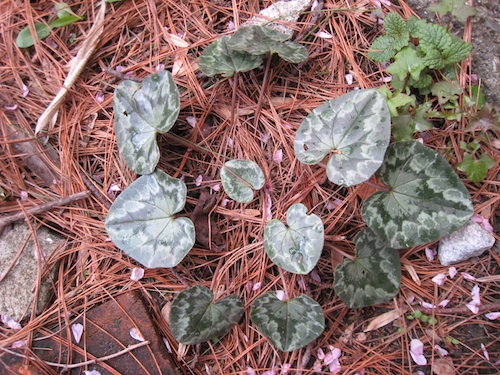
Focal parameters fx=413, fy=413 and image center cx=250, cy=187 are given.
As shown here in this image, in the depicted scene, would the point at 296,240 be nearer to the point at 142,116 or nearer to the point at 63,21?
the point at 142,116

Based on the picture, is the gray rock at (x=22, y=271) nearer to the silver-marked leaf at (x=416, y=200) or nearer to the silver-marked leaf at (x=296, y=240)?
the silver-marked leaf at (x=296, y=240)

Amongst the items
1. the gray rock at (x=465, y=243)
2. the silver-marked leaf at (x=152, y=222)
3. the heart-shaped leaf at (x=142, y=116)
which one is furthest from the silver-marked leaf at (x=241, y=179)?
the gray rock at (x=465, y=243)

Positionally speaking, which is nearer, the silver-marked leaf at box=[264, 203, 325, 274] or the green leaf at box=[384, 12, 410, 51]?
the silver-marked leaf at box=[264, 203, 325, 274]

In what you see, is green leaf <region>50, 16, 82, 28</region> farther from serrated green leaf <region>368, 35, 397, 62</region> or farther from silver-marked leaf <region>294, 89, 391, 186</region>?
serrated green leaf <region>368, 35, 397, 62</region>

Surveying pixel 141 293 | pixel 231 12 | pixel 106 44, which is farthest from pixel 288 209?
pixel 106 44

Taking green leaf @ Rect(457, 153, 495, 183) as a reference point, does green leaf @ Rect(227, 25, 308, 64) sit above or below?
above

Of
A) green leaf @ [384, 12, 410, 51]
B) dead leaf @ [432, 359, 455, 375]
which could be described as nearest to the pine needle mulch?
dead leaf @ [432, 359, 455, 375]

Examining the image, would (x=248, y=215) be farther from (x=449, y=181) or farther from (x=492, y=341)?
(x=492, y=341)
